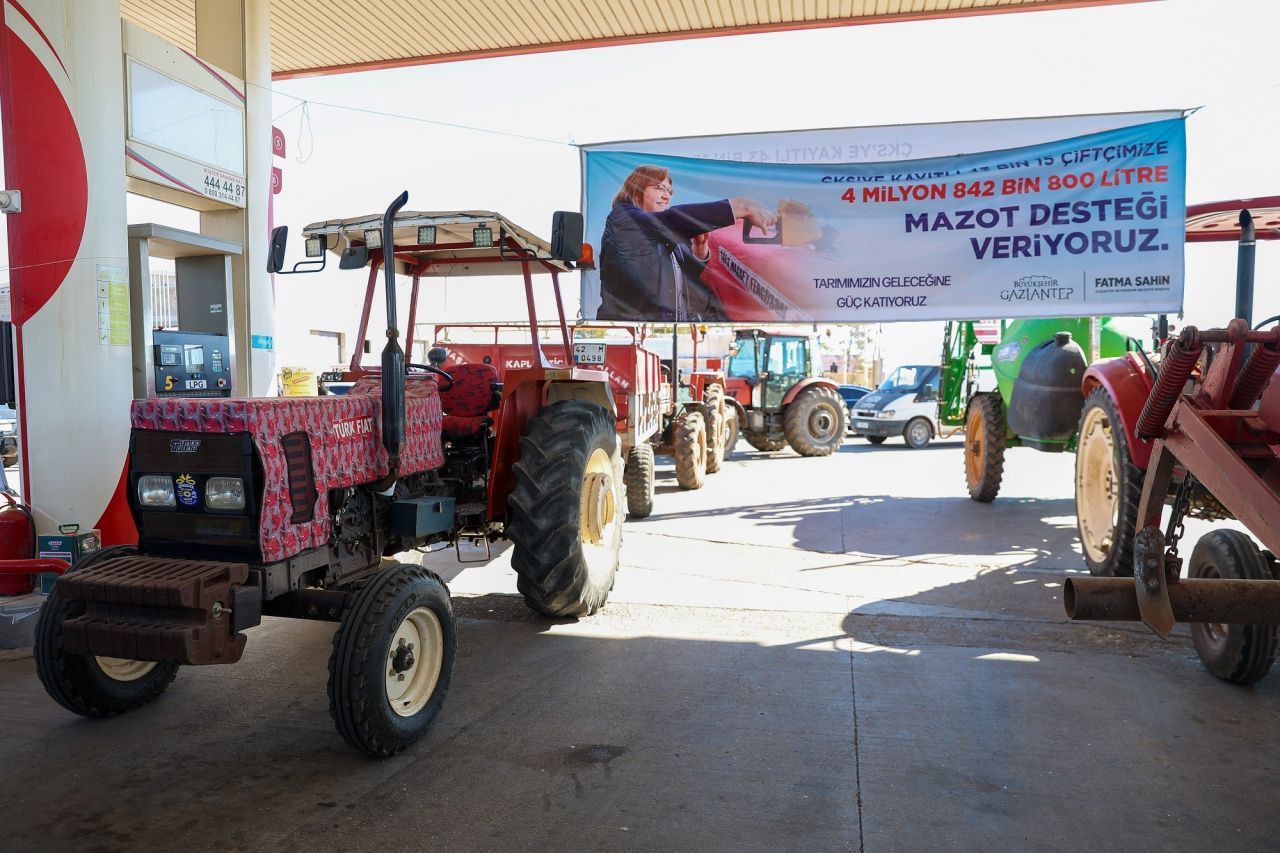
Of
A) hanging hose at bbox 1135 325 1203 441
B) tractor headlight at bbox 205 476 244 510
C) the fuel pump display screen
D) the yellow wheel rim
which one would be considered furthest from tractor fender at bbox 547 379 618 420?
the yellow wheel rim

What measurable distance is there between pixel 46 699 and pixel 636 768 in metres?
2.67

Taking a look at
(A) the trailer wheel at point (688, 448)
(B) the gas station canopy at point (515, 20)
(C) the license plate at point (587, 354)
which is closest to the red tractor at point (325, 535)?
(C) the license plate at point (587, 354)

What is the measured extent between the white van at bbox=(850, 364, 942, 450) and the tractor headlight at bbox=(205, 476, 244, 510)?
1609cm

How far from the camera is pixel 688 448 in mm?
10938

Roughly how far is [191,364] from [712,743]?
15.7 feet

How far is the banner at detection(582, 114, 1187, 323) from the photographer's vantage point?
24.6 ft

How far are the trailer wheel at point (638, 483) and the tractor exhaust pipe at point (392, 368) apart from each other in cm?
511

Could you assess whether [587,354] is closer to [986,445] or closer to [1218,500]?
[986,445]

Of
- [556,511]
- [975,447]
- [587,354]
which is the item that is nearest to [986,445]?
[975,447]

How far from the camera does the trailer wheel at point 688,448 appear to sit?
10930 millimetres

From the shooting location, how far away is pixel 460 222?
15.4ft

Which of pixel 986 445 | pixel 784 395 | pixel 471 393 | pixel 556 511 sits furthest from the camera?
pixel 784 395

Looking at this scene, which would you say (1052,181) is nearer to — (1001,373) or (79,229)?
(1001,373)

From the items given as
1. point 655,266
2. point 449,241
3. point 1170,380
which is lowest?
point 1170,380
